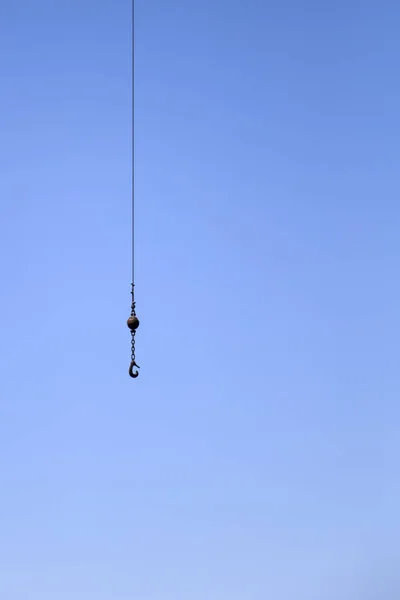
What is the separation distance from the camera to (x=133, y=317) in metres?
23.2

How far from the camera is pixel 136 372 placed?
22.5 m

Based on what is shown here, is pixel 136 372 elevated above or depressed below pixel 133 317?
below

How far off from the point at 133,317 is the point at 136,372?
1.44m
